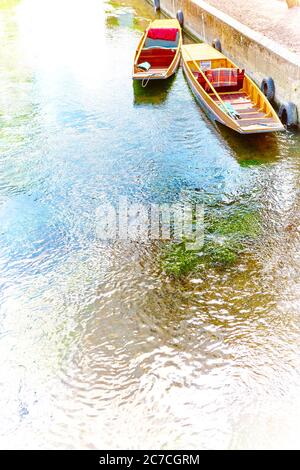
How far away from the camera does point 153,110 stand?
1231cm

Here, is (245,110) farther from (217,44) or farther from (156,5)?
(156,5)

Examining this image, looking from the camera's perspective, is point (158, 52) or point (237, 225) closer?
point (237, 225)

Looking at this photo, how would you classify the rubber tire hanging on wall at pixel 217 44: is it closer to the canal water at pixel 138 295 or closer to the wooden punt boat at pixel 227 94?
the wooden punt boat at pixel 227 94

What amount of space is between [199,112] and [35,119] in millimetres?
4056

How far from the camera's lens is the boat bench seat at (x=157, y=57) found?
47.7 feet

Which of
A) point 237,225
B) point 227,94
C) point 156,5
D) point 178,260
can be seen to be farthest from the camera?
point 156,5

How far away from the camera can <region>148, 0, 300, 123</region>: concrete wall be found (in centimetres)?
1097

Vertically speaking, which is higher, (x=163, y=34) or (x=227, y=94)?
(x=163, y=34)

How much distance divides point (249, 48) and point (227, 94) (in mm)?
2057

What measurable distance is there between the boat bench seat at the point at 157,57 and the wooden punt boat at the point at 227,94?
1.72 feet

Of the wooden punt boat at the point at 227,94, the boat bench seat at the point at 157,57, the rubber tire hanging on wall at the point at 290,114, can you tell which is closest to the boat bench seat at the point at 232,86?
the wooden punt boat at the point at 227,94

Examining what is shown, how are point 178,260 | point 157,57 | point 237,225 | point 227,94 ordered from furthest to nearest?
1. point 157,57
2. point 227,94
3. point 237,225
4. point 178,260

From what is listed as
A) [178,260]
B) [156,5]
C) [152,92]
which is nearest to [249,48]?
[152,92]

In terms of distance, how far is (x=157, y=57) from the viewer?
14.6 meters
